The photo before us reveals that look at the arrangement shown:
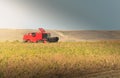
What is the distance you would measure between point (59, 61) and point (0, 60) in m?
3.56

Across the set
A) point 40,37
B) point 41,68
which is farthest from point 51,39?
point 41,68

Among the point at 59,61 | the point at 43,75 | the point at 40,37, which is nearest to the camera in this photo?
the point at 43,75

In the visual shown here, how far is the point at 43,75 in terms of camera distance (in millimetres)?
19141

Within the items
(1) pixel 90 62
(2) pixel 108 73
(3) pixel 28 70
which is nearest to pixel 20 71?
(3) pixel 28 70

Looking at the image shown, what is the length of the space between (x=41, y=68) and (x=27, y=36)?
34110 mm

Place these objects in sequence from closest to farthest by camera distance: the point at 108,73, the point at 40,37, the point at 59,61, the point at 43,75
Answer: the point at 43,75, the point at 108,73, the point at 59,61, the point at 40,37

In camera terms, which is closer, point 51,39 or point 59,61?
point 59,61

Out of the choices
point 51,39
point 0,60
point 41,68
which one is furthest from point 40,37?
point 41,68

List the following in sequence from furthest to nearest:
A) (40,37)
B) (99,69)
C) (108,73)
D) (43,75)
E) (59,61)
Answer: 1. (40,37)
2. (59,61)
3. (99,69)
4. (108,73)
5. (43,75)

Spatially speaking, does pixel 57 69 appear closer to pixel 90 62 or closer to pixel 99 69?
pixel 99 69

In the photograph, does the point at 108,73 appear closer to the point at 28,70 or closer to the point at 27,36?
the point at 28,70

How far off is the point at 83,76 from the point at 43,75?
1.89m

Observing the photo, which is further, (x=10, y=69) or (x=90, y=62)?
(x=90, y=62)

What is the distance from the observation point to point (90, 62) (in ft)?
81.3
